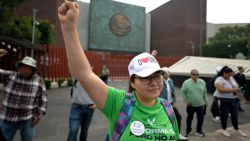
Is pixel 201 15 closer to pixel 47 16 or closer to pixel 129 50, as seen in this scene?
pixel 129 50

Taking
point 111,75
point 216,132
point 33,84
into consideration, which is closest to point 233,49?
point 111,75

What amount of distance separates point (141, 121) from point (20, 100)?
271 centimetres

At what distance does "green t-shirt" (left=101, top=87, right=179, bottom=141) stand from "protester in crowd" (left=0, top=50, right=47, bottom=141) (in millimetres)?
2516

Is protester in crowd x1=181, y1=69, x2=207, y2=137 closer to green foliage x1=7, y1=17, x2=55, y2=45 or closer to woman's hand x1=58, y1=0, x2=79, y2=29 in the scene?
woman's hand x1=58, y1=0, x2=79, y2=29

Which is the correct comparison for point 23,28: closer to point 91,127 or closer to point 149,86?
point 91,127

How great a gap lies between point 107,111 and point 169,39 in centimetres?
5938

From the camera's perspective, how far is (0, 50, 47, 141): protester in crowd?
4418mm

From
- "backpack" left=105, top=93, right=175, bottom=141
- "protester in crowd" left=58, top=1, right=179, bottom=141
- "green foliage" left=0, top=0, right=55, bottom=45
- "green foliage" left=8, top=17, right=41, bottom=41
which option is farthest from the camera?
"green foliage" left=8, top=17, right=41, bottom=41

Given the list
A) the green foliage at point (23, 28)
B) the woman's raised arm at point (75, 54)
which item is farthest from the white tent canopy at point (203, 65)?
the woman's raised arm at point (75, 54)

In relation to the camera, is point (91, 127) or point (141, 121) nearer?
point (141, 121)

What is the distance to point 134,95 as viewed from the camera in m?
Result: 2.31

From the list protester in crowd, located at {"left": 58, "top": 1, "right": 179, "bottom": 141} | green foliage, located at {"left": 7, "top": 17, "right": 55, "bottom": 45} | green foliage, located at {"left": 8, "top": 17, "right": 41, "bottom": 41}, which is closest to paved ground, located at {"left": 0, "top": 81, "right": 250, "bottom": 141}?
protester in crowd, located at {"left": 58, "top": 1, "right": 179, "bottom": 141}

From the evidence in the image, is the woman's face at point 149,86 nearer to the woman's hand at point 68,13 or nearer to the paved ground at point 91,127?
the woman's hand at point 68,13

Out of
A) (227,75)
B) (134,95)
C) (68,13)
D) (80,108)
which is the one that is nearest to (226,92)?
(227,75)
